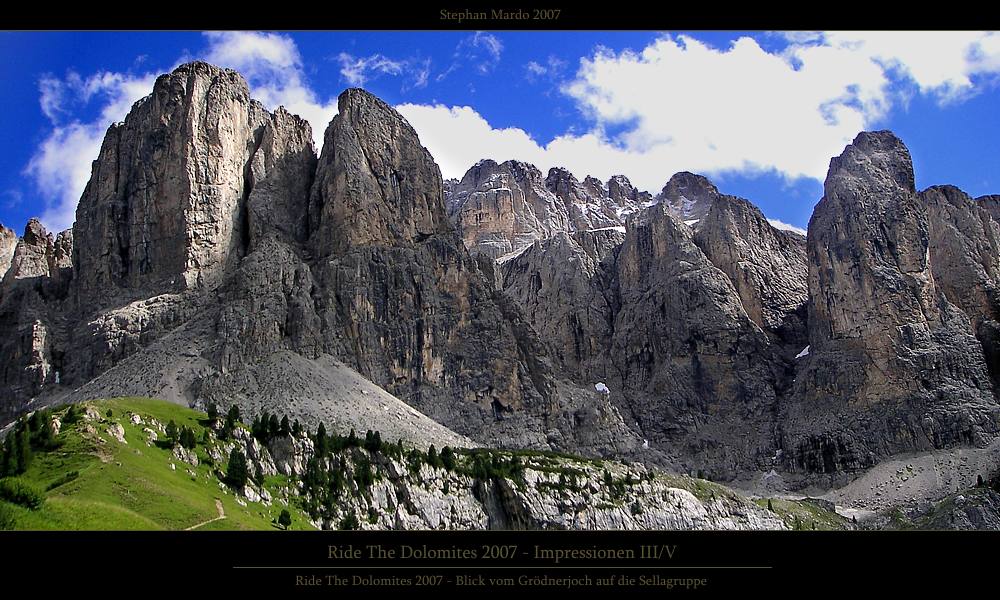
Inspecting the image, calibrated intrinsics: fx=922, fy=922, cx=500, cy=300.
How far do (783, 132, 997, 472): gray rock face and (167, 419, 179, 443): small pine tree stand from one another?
413 feet

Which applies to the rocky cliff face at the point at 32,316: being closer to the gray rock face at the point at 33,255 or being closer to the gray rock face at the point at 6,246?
the gray rock face at the point at 33,255

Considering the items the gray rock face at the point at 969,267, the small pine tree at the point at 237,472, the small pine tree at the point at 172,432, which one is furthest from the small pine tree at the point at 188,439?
the gray rock face at the point at 969,267

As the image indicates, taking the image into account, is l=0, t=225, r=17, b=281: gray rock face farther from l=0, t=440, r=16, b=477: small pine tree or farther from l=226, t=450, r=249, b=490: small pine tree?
l=0, t=440, r=16, b=477: small pine tree

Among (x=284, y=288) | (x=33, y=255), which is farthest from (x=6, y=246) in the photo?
(x=284, y=288)

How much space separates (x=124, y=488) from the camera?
53969 millimetres

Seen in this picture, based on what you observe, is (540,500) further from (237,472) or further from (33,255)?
(33,255)

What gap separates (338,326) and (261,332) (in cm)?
1510

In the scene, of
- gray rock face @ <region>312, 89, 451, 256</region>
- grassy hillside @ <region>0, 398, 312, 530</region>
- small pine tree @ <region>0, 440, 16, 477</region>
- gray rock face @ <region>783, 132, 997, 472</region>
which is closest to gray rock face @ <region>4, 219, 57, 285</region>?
gray rock face @ <region>312, 89, 451, 256</region>

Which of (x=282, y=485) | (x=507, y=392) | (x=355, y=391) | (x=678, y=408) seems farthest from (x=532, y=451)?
(x=678, y=408)

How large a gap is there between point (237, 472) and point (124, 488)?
23.7m

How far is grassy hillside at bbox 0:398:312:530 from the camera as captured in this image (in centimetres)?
4288

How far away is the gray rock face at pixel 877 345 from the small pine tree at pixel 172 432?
126 metres

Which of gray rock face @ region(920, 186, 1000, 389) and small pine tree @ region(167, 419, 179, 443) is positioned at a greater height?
gray rock face @ region(920, 186, 1000, 389)

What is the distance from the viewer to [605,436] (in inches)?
6093
